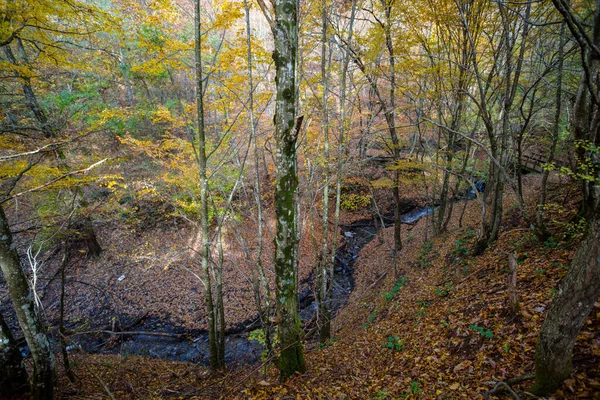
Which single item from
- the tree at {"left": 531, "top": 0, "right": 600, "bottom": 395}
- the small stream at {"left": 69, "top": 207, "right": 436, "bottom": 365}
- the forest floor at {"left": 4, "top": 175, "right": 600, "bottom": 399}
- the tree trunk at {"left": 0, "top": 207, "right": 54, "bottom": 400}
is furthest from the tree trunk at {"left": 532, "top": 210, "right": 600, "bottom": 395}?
the small stream at {"left": 69, "top": 207, "right": 436, "bottom": 365}

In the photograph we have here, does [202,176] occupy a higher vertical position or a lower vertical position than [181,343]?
higher

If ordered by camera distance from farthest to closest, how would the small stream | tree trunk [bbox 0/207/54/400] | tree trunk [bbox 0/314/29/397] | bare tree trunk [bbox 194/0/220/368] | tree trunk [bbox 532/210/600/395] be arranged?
the small stream → bare tree trunk [bbox 194/0/220/368] → tree trunk [bbox 0/314/29/397] → tree trunk [bbox 0/207/54/400] → tree trunk [bbox 532/210/600/395]

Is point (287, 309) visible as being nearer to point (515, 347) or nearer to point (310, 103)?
point (515, 347)

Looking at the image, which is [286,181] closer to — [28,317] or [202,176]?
[202,176]

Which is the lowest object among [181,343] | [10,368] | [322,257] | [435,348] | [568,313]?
[181,343]

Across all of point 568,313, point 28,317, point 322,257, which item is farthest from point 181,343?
point 568,313

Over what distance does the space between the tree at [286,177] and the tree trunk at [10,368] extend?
16.9ft

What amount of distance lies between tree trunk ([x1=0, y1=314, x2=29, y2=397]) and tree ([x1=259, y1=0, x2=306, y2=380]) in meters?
5.16

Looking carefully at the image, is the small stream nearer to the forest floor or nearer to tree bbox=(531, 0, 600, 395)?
the forest floor

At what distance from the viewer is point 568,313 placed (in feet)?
7.72

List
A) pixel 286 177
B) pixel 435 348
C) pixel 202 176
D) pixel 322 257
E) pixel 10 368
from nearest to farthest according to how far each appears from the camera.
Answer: pixel 286 177 → pixel 435 348 → pixel 10 368 → pixel 202 176 → pixel 322 257

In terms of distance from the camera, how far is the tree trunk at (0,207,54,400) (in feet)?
14.7

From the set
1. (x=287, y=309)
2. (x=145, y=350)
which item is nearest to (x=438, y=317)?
(x=287, y=309)

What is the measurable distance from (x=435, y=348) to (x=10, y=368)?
7.91 metres
